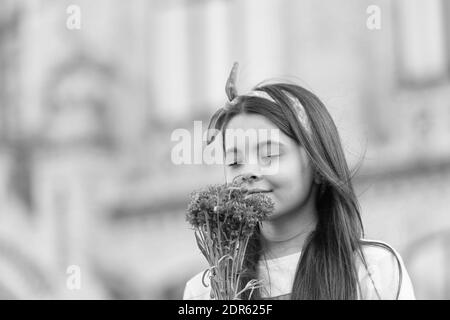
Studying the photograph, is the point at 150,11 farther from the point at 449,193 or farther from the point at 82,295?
the point at 449,193

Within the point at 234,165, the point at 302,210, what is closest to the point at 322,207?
the point at 302,210

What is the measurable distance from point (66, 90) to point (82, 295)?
1062 millimetres

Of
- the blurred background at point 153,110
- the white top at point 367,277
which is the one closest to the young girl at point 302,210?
the white top at point 367,277

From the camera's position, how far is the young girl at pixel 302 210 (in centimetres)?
145

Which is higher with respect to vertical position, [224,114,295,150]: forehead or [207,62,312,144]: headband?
[207,62,312,144]: headband

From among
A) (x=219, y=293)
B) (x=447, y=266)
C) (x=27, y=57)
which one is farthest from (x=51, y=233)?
(x=219, y=293)

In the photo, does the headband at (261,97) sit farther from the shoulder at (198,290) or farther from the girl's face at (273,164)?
the shoulder at (198,290)

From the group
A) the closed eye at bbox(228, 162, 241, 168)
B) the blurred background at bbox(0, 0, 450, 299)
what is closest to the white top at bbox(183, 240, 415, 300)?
the closed eye at bbox(228, 162, 241, 168)

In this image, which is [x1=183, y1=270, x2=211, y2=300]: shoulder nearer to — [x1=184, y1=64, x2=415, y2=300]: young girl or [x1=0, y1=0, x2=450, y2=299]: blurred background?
[x1=184, y1=64, x2=415, y2=300]: young girl

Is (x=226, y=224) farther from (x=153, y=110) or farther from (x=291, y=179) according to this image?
(x=153, y=110)

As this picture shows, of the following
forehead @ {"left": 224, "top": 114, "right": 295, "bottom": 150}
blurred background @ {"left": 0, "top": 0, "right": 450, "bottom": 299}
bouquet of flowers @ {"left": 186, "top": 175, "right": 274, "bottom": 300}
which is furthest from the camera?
blurred background @ {"left": 0, "top": 0, "right": 450, "bottom": 299}

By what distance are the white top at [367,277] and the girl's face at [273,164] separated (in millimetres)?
81

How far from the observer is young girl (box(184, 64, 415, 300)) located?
1449 mm
